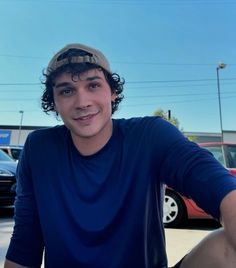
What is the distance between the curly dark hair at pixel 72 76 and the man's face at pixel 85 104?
0.07 ft

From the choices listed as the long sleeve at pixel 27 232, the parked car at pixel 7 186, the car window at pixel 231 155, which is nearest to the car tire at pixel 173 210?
the car window at pixel 231 155

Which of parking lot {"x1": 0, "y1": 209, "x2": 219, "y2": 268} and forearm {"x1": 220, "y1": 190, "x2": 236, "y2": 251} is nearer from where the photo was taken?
forearm {"x1": 220, "y1": 190, "x2": 236, "y2": 251}

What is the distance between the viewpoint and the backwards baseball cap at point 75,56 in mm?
1894

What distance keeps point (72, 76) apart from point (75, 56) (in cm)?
9

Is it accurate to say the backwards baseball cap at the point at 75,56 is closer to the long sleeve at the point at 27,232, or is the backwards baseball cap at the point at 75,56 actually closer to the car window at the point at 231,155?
the long sleeve at the point at 27,232

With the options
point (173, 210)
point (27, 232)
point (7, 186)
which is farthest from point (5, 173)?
point (27, 232)

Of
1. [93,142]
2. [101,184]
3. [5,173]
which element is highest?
[5,173]

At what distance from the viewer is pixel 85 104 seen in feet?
6.16

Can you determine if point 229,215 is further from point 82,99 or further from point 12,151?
point 12,151

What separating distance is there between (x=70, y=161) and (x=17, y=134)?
194 feet

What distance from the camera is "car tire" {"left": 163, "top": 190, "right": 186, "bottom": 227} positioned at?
20.4 ft

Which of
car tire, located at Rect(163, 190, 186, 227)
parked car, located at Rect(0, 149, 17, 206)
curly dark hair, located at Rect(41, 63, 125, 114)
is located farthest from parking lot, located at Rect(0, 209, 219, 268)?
curly dark hair, located at Rect(41, 63, 125, 114)

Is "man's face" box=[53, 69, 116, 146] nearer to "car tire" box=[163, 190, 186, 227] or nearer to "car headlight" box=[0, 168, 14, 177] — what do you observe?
"car tire" box=[163, 190, 186, 227]

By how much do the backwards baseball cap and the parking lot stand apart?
2488 millimetres
